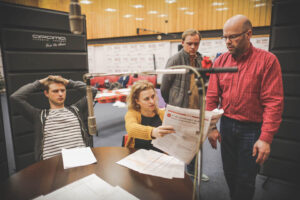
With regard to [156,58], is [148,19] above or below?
above

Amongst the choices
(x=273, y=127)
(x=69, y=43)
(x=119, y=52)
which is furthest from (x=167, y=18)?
(x=273, y=127)

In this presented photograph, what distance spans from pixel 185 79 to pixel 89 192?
143 cm

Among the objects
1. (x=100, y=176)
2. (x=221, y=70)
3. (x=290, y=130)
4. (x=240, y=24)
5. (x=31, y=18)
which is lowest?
(x=290, y=130)

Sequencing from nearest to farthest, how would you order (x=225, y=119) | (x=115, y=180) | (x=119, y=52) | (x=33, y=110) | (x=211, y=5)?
(x=115, y=180) < (x=225, y=119) < (x=33, y=110) < (x=211, y=5) < (x=119, y=52)

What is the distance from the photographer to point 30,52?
2.01 metres

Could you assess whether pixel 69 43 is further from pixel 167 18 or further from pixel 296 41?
pixel 167 18

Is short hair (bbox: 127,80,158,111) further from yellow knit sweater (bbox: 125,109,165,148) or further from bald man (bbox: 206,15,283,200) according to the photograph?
bald man (bbox: 206,15,283,200)

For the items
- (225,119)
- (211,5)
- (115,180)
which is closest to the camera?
(115,180)

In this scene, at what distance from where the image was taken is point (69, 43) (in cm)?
226

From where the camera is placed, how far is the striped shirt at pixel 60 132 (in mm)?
1690

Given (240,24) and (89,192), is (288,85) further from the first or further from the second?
(89,192)

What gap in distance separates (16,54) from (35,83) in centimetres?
38

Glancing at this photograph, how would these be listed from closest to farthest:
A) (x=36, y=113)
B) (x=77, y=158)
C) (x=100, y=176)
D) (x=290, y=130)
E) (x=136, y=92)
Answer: (x=100, y=176)
(x=77, y=158)
(x=136, y=92)
(x=36, y=113)
(x=290, y=130)

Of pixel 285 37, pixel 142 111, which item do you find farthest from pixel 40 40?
pixel 285 37
